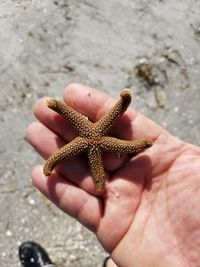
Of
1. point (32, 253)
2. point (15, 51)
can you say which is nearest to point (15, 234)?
point (32, 253)

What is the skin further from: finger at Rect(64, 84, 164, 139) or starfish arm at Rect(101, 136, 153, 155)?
starfish arm at Rect(101, 136, 153, 155)

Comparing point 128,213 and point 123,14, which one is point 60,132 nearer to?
point 128,213

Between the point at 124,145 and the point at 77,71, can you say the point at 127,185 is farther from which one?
the point at 77,71

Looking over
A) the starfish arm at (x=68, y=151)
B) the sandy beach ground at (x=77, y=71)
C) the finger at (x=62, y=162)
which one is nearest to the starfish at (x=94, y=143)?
the starfish arm at (x=68, y=151)

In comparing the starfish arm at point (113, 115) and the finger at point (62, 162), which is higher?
the starfish arm at point (113, 115)

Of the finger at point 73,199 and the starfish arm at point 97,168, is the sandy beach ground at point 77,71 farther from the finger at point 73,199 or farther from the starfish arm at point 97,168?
the starfish arm at point 97,168

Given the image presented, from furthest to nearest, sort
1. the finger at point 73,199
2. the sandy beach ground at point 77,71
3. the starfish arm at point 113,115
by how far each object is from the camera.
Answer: the sandy beach ground at point 77,71 → the finger at point 73,199 → the starfish arm at point 113,115

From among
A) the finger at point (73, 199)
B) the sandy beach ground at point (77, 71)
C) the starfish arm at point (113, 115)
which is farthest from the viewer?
the sandy beach ground at point (77, 71)
